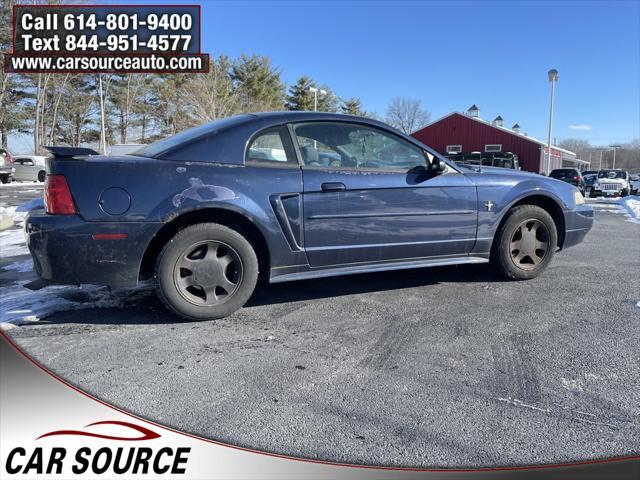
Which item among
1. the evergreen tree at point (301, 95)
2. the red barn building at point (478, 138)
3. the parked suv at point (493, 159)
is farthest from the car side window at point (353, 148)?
the evergreen tree at point (301, 95)

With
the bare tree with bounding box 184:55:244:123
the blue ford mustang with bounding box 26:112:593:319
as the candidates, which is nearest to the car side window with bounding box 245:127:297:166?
the blue ford mustang with bounding box 26:112:593:319

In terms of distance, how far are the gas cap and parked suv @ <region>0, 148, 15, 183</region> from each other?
26.0 meters

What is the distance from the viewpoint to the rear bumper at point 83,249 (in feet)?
9.00

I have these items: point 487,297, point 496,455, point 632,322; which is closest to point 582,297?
point 632,322

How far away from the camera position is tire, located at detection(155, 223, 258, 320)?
2953mm

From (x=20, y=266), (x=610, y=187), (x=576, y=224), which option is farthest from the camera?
(x=610, y=187)

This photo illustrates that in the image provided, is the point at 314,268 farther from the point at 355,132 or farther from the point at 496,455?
the point at 496,455

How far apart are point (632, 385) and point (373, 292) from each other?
1.99 m

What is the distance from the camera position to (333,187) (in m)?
3.25

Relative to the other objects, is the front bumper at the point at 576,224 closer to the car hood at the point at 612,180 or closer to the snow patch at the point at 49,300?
the snow patch at the point at 49,300

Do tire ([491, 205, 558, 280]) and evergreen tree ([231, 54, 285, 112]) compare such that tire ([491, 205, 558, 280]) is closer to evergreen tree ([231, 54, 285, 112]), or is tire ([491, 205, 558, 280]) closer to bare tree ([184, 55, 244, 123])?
bare tree ([184, 55, 244, 123])

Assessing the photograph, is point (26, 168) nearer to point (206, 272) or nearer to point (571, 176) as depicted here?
point (206, 272)

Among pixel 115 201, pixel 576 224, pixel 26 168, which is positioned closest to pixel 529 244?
pixel 576 224

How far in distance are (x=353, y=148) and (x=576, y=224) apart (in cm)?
250
